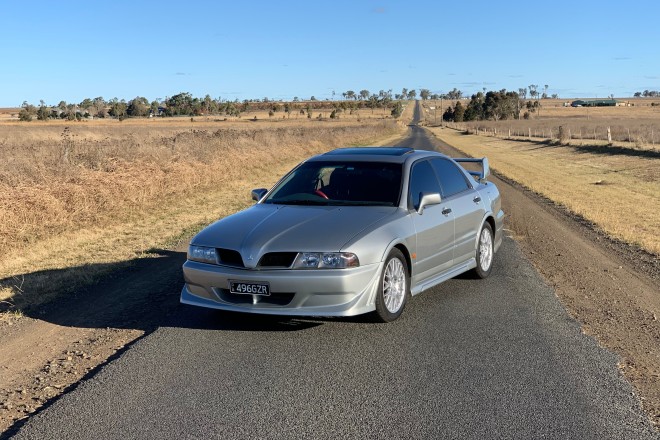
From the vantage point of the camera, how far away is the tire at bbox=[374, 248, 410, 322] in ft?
17.6

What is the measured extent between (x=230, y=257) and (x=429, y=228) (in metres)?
1.99

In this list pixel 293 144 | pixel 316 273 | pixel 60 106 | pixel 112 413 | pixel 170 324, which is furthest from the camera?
pixel 60 106

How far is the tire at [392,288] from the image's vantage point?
536 centimetres

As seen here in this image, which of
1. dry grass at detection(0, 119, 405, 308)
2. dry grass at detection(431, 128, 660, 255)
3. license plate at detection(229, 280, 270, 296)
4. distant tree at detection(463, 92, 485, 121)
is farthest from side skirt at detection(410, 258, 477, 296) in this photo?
distant tree at detection(463, 92, 485, 121)

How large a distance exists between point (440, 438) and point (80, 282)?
18.2ft

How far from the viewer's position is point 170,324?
5730mm

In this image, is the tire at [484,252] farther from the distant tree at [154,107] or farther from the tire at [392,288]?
the distant tree at [154,107]

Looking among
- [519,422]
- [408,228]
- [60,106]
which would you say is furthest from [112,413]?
[60,106]

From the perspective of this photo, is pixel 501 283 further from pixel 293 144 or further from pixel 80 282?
pixel 293 144

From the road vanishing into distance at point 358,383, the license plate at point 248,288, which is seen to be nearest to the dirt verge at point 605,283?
the road vanishing into distance at point 358,383

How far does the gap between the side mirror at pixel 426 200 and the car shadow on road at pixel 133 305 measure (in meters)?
1.44

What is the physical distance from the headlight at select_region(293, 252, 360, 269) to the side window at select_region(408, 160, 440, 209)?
1.26m

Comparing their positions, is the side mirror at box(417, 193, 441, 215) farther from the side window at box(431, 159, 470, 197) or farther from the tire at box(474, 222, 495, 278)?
the tire at box(474, 222, 495, 278)

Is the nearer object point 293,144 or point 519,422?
point 519,422
